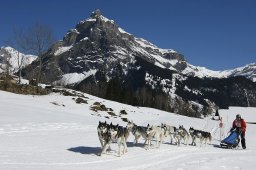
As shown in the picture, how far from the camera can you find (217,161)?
629 inches

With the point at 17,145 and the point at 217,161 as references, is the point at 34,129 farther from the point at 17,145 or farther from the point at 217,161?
the point at 217,161

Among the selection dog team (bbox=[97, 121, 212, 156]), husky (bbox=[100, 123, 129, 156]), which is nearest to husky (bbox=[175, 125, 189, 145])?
dog team (bbox=[97, 121, 212, 156])

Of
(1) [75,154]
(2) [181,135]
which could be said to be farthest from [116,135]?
(2) [181,135]

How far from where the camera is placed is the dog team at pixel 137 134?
15.8m

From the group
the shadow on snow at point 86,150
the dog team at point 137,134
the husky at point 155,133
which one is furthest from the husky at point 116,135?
the husky at point 155,133

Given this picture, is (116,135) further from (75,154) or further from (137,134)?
(137,134)

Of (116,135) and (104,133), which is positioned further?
(116,135)

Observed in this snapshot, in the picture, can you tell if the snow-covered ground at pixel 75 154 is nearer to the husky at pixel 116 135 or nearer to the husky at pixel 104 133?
the husky at pixel 116 135

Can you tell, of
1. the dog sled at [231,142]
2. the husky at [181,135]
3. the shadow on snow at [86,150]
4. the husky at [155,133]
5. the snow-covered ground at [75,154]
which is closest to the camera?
the snow-covered ground at [75,154]

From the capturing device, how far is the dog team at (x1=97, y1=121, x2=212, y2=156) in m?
15.8

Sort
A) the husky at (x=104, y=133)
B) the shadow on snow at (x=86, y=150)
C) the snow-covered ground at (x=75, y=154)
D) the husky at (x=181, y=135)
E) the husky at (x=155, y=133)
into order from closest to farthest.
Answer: the snow-covered ground at (x=75, y=154), the husky at (x=104, y=133), the shadow on snow at (x=86, y=150), the husky at (x=155, y=133), the husky at (x=181, y=135)

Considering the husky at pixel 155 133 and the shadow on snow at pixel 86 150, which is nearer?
the shadow on snow at pixel 86 150

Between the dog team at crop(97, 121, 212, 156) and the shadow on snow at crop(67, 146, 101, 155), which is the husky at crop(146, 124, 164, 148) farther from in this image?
the shadow on snow at crop(67, 146, 101, 155)

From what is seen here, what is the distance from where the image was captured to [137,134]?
64.6 feet
